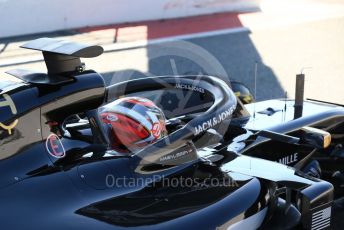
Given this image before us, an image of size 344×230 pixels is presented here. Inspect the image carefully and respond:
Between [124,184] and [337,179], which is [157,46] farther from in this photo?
[124,184]

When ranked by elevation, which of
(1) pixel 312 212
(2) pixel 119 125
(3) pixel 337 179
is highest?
(2) pixel 119 125

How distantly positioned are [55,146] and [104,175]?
282 mm

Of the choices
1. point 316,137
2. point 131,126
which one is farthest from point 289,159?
point 131,126

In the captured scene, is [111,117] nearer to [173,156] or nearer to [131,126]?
[131,126]

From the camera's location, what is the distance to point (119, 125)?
2.72 metres

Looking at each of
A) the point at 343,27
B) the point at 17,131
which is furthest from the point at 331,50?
the point at 17,131

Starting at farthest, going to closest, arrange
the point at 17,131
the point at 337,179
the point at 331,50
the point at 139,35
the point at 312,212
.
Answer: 1. the point at 139,35
2. the point at 331,50
3. the point at 337,179
4. the point at 312,212
5. the point at 17,131

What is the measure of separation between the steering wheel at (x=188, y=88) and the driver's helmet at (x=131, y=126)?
6.8 inches

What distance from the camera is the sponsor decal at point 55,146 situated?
2.43 meters

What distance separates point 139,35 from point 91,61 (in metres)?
2.55

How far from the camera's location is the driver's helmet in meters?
2.71

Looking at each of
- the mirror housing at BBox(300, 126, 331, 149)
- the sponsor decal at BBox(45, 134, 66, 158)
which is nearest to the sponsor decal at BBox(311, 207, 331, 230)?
the mirror housing at BBox(300, 126, 331, 149)

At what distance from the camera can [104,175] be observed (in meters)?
2.46

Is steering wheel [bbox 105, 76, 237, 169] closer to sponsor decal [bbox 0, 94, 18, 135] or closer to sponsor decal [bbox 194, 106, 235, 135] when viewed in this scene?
sponsor decal [bbox 194, 106, 235, 135]
